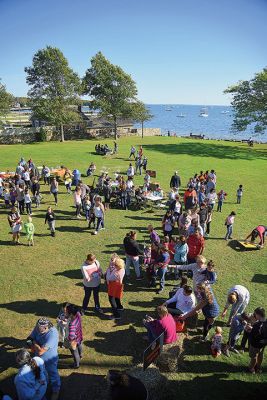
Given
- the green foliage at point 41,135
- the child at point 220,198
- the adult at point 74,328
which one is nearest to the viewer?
the adult at point 74,328

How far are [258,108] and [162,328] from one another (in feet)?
123

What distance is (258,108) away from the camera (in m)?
38.3

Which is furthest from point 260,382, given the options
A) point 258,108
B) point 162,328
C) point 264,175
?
point 258,108

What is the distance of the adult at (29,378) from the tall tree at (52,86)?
1668 inches

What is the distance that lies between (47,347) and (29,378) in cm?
72

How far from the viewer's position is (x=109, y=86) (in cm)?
4941

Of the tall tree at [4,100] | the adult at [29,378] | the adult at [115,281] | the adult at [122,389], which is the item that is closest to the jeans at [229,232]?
the adult at [115,281]

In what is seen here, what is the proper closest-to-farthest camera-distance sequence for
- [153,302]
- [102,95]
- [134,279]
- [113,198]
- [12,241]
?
[153,302]
[134,279]
[12,241]
[113,198]
[102,95]

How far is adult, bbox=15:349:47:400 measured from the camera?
4.98 meters

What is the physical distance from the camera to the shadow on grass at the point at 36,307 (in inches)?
334

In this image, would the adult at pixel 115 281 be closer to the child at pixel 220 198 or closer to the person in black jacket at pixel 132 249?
the person in black jacket at pixel 132 249

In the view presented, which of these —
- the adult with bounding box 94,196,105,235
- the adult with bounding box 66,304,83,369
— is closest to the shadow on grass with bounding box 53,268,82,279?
the adult with bounding box 94,196,105,235

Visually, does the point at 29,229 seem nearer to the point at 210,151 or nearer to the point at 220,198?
the point at 220,198

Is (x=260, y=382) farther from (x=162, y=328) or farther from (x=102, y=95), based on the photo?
(x=102, y=95)
